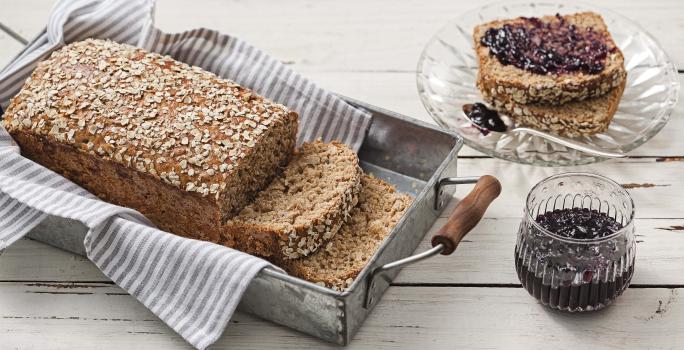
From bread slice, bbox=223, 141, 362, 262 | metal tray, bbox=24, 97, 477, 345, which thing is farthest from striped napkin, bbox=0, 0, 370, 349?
bread slice, bbox=223, 141, 362, 262

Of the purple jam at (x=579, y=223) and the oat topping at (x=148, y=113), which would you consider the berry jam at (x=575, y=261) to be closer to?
the purple jam at (x=579, y=223)

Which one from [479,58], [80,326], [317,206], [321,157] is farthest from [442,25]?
[80,326]

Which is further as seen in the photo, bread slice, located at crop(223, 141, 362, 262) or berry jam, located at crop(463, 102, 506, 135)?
berry jam, located at crop(463, 102, 506, 135)

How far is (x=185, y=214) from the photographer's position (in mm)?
3164

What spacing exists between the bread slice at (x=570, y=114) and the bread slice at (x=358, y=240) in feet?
2.07

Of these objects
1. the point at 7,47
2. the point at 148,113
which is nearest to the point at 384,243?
the point at 148,113

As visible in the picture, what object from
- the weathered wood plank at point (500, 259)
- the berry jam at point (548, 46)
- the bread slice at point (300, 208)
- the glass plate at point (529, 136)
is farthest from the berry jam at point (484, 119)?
the bread slice at point (300, 208)

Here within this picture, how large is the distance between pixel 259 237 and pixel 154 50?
1.08 meters

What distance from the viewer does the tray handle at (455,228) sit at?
9.14ft

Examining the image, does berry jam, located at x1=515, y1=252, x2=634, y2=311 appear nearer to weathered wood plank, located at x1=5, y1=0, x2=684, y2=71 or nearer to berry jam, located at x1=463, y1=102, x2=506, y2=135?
berry jam, located at x1=463, y1=102, x2=506, y2=135

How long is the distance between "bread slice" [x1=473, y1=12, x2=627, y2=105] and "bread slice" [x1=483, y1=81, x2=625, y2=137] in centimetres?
2

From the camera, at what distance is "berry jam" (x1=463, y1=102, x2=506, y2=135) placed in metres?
3.62

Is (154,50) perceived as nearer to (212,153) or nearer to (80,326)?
(212,153)

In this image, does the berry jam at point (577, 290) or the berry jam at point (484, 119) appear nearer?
the berry jam at point (577, 290)
